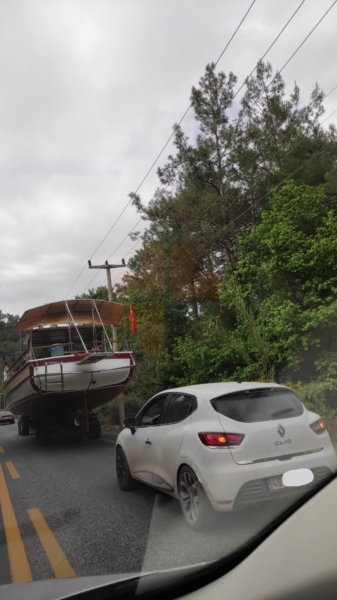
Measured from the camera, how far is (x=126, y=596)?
260 cm

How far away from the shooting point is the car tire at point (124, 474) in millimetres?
7141

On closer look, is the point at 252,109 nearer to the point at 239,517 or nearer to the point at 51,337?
the point at 51,337

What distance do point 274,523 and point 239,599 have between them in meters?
0.49

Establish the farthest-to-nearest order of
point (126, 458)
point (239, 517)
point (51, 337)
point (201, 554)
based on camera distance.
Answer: point (51, 337)
point (126, 458)
point (239, 517)
point (201, 554)

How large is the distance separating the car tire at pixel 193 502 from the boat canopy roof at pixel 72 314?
1079cm

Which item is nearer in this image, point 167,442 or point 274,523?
point 274,523

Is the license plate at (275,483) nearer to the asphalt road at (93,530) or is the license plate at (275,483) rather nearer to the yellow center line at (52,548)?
the asphalt road at (93,530)

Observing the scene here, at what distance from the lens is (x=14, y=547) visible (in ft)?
16.2

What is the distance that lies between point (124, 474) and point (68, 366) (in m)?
6.86

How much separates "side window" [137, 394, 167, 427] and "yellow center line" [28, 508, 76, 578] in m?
1.68

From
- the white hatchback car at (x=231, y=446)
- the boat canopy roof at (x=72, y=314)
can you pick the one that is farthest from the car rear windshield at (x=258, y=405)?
the boat canopy roof at (x=72, y=314)

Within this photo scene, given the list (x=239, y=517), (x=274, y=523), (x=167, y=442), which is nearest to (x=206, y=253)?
(x=167, y=442)

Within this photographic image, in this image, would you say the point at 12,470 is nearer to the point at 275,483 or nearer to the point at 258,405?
the point at 258,405

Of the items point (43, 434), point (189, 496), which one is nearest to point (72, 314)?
point (43, 434)
